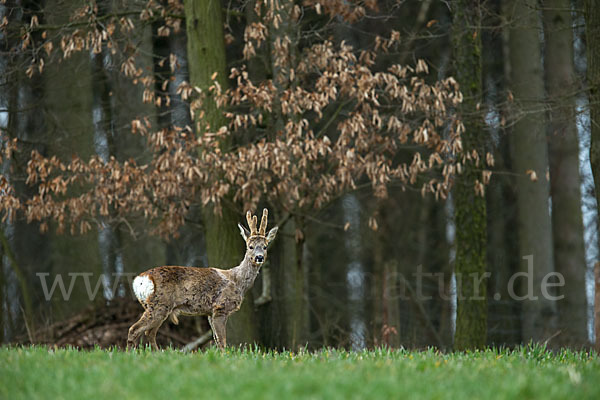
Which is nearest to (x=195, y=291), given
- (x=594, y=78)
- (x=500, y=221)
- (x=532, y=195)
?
(x=594, y=78)

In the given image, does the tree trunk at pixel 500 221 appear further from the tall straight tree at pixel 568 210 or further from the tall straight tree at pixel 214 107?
the tall straight tree at pixel 214 107

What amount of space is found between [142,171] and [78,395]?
7.55 metres

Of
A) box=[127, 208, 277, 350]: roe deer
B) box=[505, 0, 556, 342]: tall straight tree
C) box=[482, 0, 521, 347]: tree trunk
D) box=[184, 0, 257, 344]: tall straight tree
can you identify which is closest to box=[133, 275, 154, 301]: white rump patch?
box=[127, 208, 277, 350]: roe deer

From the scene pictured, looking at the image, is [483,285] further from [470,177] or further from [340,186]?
[340,186]

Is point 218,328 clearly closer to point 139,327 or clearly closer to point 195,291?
point 195,291

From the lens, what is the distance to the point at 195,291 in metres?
9.39

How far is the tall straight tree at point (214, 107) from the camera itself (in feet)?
44.8

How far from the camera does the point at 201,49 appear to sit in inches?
551

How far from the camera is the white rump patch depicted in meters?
9.08

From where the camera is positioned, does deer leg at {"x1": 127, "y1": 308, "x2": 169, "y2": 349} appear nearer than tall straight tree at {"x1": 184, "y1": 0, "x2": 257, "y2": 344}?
Yes

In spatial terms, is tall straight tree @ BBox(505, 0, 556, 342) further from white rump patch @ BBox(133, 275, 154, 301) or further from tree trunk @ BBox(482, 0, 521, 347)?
white rump patch @ BBox(133, 275, 154, 301)

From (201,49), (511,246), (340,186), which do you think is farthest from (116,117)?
(511,246)

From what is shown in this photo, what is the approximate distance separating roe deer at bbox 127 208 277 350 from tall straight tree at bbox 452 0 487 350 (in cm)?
503

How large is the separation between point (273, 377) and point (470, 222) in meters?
7.93
